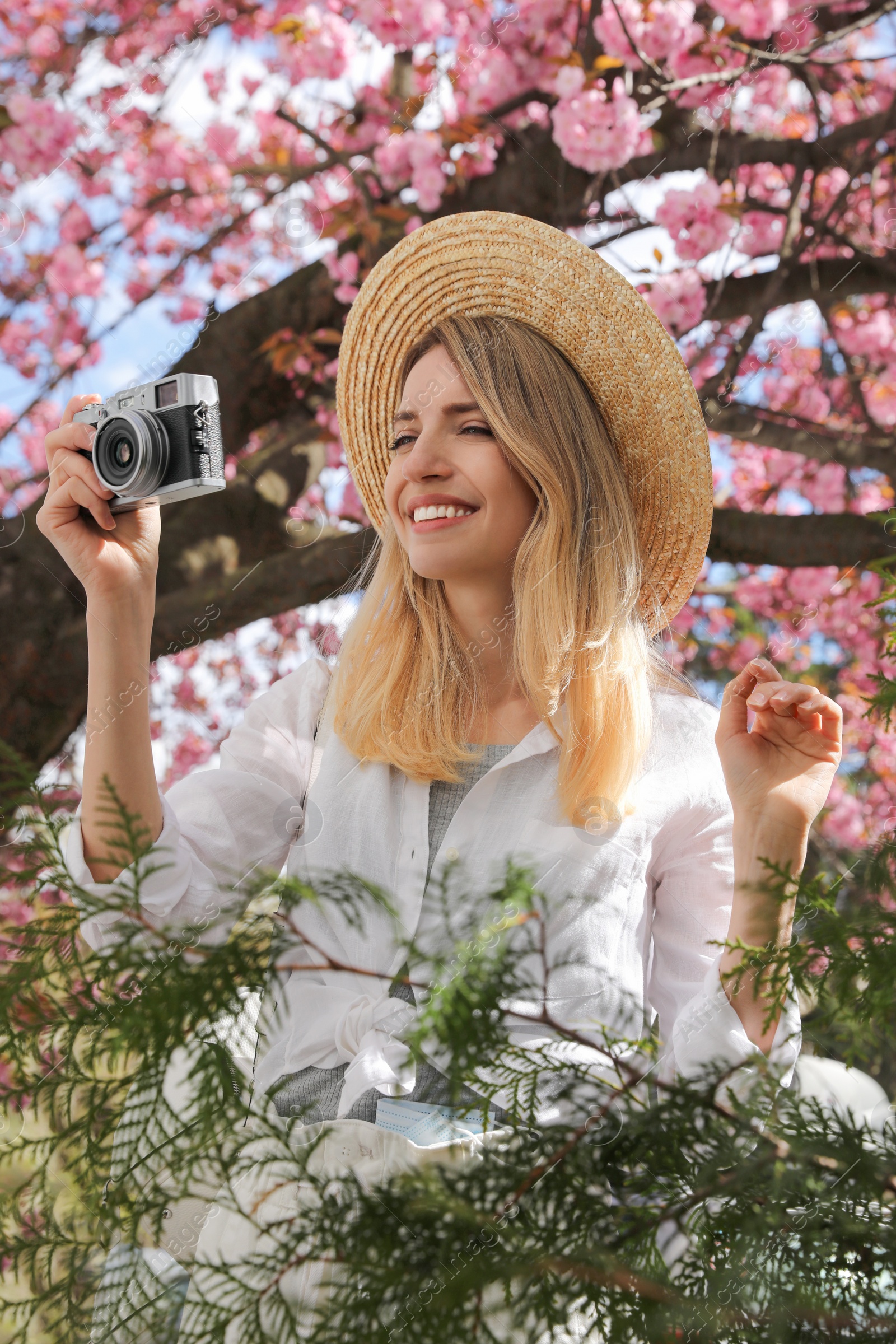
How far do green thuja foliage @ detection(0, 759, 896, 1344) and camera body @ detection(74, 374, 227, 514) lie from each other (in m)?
0.51

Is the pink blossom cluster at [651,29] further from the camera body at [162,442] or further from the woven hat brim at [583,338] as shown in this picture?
the camera body at [162,442]

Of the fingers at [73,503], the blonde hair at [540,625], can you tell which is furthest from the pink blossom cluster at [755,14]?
the fingers at [73,503]

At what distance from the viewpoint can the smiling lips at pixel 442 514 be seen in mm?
1333

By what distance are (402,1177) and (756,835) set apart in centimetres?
52

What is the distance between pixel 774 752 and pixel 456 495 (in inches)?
22.3

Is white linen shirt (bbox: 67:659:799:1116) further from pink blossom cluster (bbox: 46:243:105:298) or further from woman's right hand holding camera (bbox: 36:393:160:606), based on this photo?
pink blossom cluster (bbox: 46:243:105:298)

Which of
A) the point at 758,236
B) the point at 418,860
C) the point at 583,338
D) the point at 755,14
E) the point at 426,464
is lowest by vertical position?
the point at 418,860

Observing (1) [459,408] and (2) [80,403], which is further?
(1) [459,408]

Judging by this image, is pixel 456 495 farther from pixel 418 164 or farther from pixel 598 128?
pixel 418 164

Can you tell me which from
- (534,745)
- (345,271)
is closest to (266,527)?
(345,271)

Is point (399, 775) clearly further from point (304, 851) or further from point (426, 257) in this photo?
point (426, 257)

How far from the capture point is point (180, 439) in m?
1.04

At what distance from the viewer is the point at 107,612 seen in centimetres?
107

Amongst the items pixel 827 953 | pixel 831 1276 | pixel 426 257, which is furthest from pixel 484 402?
pixel 831 1276
